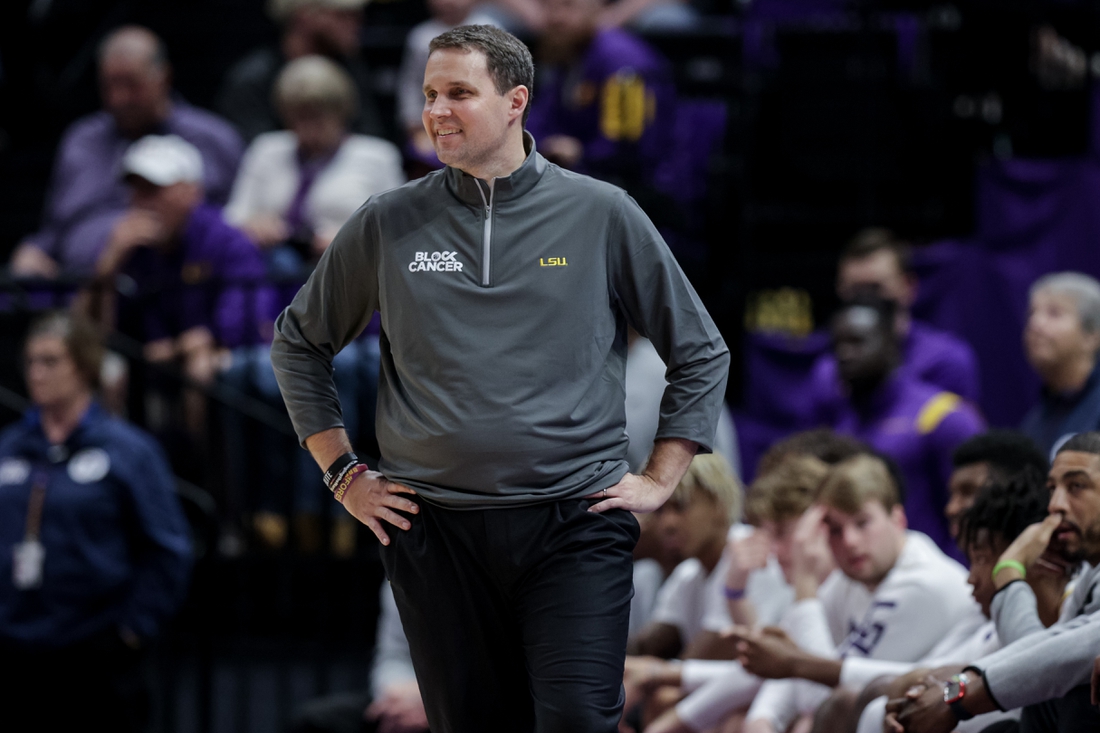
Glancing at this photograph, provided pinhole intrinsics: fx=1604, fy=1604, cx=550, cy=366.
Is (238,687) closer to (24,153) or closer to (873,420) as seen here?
(873,420)

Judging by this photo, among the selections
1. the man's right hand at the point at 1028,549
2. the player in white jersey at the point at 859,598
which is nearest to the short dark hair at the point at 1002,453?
the player in white jersey at the point at 859,598

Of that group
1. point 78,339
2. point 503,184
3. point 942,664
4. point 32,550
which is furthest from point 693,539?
point 78,339

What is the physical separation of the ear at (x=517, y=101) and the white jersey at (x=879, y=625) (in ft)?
7.19

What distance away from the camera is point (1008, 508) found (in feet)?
14.4

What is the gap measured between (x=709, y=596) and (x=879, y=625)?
0.90 meters

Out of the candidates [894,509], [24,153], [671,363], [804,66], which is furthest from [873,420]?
[24,153]

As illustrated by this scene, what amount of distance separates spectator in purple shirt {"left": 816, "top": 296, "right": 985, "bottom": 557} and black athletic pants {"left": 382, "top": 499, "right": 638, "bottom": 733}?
342cm

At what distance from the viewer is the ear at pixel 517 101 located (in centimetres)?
350

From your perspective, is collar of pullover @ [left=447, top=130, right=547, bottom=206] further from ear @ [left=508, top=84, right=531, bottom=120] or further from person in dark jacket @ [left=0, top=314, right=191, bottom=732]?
person in dark jacket @ [left=0, top=314, right=191, bottom=732]

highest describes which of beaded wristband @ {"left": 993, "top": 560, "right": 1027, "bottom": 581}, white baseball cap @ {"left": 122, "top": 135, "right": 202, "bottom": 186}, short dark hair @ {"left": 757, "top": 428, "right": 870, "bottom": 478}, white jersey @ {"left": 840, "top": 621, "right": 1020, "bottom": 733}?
white baseball cap @ {"left": 122, "top": 135, "right": 202, "bottom": 186}

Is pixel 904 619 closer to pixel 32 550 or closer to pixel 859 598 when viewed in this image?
pixel 859 598

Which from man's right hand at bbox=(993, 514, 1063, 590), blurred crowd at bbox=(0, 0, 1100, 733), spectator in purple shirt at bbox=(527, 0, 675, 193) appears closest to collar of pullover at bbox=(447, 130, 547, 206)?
blurred crowd at bbox=(0, 0, 1100, 733)

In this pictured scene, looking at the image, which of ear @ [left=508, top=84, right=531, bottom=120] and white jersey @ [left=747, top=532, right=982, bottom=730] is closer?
ear @ [left=508, top=84, right=531, bottom=120]

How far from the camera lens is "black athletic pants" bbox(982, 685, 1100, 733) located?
12.5 feet
